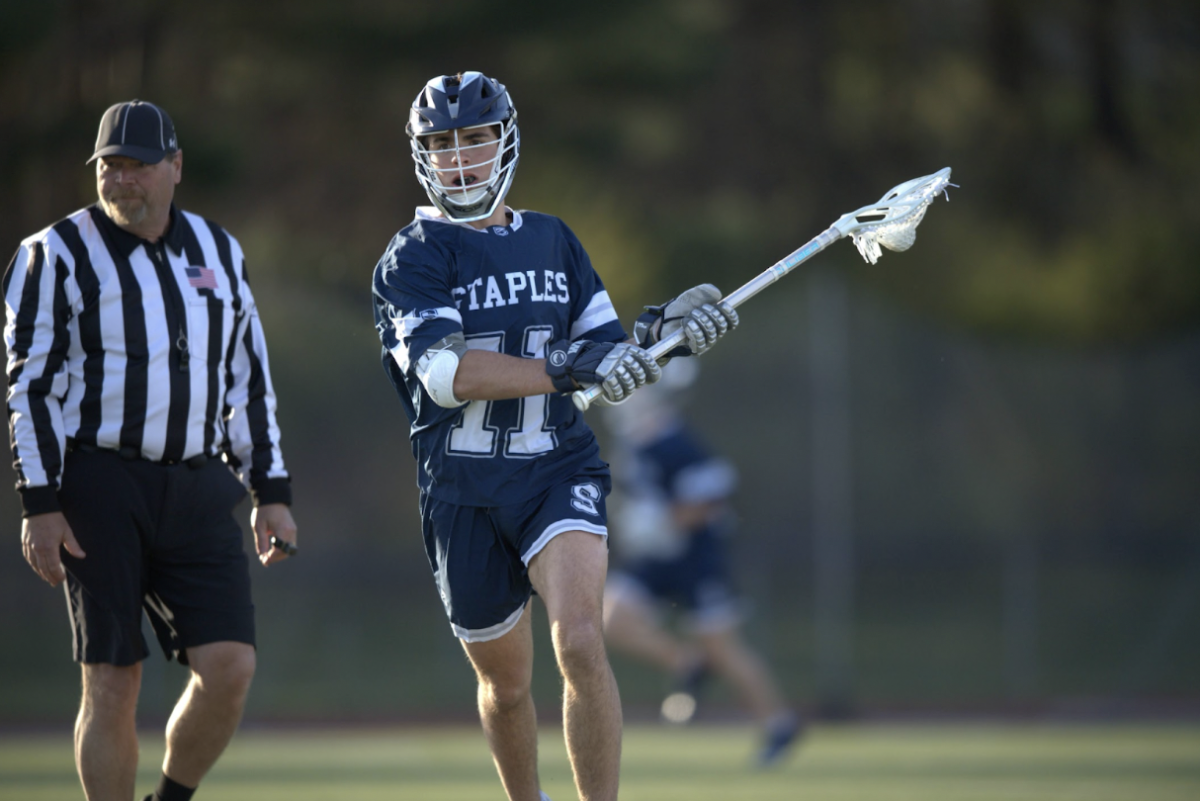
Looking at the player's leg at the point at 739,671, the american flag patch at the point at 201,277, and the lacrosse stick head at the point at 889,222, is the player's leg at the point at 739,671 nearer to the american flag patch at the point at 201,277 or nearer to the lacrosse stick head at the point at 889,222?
the lacrosse stick head at the point at 889,222

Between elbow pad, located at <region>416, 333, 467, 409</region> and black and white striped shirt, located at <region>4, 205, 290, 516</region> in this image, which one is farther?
black and white striped shirt, located at <region>4, 205, 290, 516</region>

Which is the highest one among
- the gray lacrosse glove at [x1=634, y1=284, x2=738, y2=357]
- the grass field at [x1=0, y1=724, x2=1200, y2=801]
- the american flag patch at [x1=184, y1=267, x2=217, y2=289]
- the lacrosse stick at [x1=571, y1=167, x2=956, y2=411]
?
the lacrosse stick at [x1=571, y1=167, x2=956, y2=411]

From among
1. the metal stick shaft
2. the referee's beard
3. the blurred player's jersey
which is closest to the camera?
the metal stick shaft

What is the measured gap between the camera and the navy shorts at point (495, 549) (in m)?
4.18

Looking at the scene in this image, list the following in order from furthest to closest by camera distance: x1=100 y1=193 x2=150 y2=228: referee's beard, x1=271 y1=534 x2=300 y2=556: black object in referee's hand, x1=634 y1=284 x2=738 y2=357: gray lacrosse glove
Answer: x1=271 y1=534 x2=300 y2=556: black object in referee's hand → x1=100 y1=193 x2=150 y2=228: referee's beard → x1=634 y1=284 x2=738 y2=357: gray lacrosse glove

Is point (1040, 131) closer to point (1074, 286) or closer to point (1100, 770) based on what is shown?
point (1074, 286)

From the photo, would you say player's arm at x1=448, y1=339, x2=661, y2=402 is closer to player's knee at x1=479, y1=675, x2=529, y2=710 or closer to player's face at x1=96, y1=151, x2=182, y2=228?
player's knee at x1=479, y1=675, x2=529, y2=710

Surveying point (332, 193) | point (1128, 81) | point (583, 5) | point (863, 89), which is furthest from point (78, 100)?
point (1128, 81)

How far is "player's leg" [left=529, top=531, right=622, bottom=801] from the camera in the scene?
3941 mm

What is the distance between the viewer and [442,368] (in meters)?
4.04

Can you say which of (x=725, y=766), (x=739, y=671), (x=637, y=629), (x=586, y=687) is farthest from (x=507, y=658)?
(x=637, y=629)

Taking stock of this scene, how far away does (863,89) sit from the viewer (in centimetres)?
1714

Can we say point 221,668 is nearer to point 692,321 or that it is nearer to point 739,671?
point 692,321

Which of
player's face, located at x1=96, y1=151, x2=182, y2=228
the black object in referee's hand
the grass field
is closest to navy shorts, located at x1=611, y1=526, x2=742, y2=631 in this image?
the grass field
